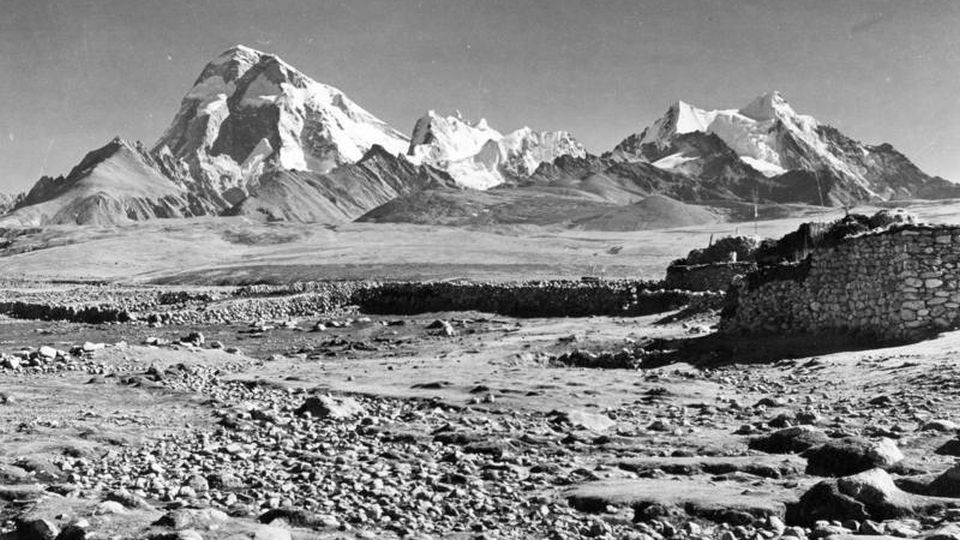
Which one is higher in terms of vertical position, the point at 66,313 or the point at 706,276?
the point at 706,276

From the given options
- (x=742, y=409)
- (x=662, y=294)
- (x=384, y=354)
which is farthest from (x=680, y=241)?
(x=742, y=409)

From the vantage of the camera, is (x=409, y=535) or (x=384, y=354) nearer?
(x=409, y=535)

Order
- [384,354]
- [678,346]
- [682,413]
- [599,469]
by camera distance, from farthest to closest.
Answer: [384,354] → [678,346] → [682,413] → [599,469]

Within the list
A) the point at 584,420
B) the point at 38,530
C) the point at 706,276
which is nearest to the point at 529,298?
the point at 706,276

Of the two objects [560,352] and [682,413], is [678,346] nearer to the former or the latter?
[560,352]

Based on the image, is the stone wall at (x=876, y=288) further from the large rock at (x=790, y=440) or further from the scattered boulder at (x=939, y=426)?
the large rock at (x=790, y=440)

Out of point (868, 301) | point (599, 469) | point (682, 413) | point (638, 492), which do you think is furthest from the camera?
point (868, 301)

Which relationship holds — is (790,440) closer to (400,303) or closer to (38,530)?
(38,530)
